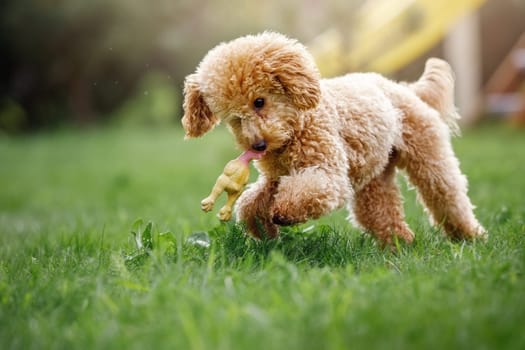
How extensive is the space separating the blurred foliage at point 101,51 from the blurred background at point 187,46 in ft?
0.09

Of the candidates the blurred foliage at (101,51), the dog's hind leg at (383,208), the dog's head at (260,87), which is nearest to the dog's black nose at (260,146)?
the dog's head at (260,87)

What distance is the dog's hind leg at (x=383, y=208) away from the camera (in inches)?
143

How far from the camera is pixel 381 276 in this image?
8.64 feet

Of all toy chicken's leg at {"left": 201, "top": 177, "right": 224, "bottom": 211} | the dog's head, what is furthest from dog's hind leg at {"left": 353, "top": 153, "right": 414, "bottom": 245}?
toy chicken's leg at {"left": 201, "top": 177, "right": 224, "bottom": 211}

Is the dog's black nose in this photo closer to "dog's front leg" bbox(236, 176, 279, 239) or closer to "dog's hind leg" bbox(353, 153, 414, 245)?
"dog's front leg" bbox(236, 176, 279, 239)

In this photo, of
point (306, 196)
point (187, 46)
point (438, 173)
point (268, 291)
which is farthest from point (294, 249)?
point (187, 46)

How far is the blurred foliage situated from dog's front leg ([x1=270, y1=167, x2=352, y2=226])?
10812 mm

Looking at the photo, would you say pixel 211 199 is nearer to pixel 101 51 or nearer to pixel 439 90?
pixel 439 90

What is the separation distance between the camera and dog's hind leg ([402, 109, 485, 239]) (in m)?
3.64

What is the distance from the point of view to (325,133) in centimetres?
311

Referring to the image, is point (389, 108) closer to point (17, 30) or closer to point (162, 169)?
point (162, 169)

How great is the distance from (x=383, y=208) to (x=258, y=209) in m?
0.84

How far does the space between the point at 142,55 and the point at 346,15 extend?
8031mm

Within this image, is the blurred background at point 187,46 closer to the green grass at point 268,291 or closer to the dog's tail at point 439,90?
the dog's tail at point 439,90
